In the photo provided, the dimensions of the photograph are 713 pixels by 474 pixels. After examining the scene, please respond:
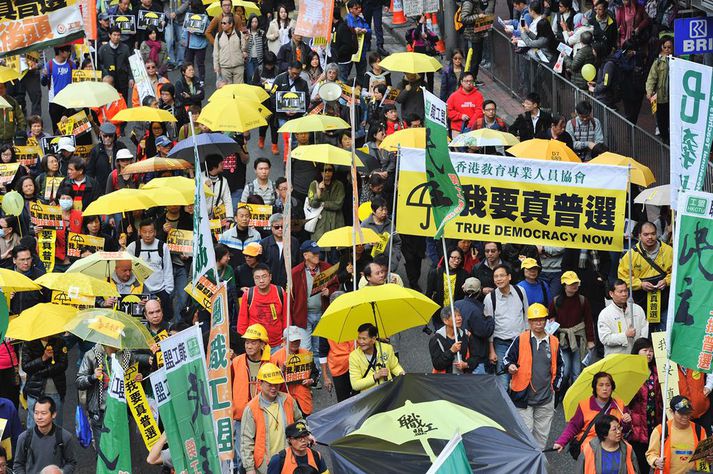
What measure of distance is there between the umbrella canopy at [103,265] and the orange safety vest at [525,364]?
4.36m

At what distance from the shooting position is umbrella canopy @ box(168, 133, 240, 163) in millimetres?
19578

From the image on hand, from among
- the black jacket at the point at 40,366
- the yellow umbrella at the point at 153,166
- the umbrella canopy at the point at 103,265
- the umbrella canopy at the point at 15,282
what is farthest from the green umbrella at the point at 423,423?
the yellow umbrella at the point at 153,166

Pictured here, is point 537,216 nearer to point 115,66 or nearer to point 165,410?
A: point 165,410

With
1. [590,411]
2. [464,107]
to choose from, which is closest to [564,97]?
[464,107]

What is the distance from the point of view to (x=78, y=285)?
15422mm

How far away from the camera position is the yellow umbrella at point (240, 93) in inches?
834

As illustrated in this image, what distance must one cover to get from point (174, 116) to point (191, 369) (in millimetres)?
11681

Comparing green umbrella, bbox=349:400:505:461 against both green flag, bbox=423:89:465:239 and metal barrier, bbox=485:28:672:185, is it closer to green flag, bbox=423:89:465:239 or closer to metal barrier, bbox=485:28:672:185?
green flag, bbox=423:89:465:239

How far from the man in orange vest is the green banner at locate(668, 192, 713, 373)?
2.10 m

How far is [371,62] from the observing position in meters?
23.8

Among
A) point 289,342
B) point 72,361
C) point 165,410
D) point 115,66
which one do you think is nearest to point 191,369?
point 165,410

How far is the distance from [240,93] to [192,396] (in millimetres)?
11211

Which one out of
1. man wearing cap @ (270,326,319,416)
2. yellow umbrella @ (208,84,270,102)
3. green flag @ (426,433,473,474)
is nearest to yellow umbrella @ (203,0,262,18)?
yellow umbrella @ (208,84,270,102)

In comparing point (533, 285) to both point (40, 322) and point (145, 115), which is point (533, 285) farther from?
point (145, 115)
